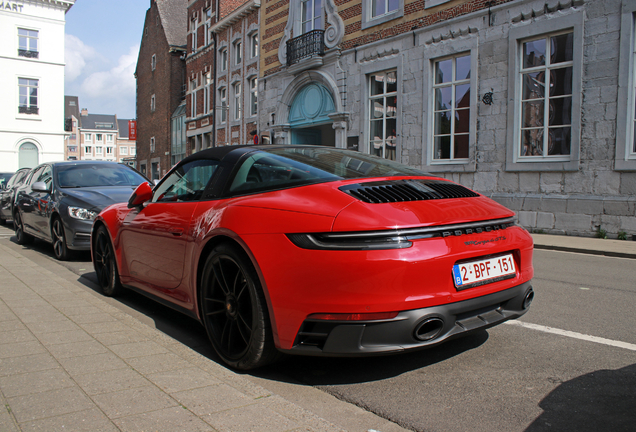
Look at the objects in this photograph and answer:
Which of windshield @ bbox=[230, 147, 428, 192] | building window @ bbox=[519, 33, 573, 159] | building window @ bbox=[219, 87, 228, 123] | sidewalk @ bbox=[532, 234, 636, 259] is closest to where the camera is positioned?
windshield @ bbox=[230, 147, 428, 192]

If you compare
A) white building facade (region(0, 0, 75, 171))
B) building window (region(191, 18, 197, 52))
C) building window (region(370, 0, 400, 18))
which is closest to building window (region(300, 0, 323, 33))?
building window (region(370, 0, 400, 18))

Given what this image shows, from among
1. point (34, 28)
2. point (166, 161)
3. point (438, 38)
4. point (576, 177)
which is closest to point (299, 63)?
point (438, 38)

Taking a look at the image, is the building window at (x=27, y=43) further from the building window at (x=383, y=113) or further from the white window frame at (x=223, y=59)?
the building window at (x=383, y=113)

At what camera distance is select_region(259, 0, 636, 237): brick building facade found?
11188mm

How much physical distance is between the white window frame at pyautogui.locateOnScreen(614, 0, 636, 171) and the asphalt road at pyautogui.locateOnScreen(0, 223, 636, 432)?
305 inches

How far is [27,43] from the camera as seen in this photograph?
1576 inches

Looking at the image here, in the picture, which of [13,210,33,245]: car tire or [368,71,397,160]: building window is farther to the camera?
[368,71,397,160]: building window

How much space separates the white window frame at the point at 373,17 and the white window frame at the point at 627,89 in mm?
6905

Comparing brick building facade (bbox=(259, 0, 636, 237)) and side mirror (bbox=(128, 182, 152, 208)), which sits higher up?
brick building facade (bbox=(259, 0, 636, 237))

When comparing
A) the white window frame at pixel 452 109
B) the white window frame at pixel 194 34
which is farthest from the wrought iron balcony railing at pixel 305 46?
the white window frame at pixel 194 34

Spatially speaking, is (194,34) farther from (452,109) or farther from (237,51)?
(452,109)

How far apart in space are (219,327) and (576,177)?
35.4ft

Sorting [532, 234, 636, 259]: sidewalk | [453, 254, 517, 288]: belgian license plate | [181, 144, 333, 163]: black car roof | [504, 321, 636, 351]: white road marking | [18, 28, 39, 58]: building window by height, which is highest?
[18, 28, 39, 58]: building window

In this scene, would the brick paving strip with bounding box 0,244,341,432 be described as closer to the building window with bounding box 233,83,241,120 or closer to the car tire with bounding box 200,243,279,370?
the car tire with bounding box 200,243,279,370
